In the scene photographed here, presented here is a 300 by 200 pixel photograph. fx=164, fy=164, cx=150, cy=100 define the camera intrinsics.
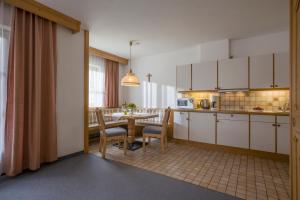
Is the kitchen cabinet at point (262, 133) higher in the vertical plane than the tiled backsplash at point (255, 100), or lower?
lower

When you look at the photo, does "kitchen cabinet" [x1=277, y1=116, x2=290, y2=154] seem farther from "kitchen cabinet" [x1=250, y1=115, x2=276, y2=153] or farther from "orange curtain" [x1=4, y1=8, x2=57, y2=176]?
"orange curtain" [x1=4, y1=8, x2=57, y2=176]

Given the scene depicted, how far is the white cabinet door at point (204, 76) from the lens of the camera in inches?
153

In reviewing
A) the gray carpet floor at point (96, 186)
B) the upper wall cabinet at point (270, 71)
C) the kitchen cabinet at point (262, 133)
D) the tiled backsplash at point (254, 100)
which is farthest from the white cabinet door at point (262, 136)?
the gray carpet floor at point (96, 186)

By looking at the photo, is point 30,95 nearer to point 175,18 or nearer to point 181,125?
point 175,18

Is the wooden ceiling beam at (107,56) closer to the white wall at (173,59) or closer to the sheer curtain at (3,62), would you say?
the white wall at (173,59)

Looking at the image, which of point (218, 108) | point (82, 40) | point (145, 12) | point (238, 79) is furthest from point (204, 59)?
point (82, 40)

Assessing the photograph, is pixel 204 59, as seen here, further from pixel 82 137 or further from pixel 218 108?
pixel 82 137

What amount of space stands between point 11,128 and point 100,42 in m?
2.74

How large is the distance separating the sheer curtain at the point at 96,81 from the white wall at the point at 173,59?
40.6 inches

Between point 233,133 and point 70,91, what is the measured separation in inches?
136

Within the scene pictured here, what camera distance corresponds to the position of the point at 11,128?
2.34 meters

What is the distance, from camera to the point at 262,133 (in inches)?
126

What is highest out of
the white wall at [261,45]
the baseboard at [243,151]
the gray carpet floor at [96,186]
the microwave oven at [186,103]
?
the white wall at [261,45]

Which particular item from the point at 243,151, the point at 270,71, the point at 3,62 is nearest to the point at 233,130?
the point at 243,151
